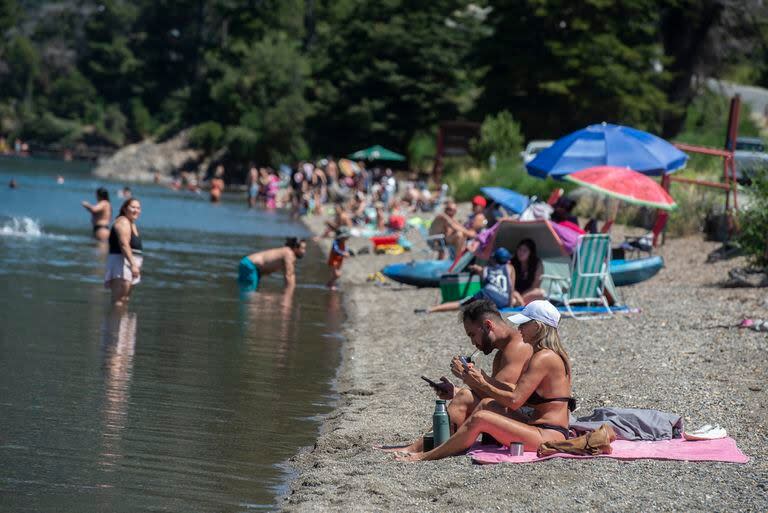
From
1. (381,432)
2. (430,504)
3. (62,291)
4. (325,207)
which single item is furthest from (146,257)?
(325,207)

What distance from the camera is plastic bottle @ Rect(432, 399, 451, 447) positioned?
8.41 metres

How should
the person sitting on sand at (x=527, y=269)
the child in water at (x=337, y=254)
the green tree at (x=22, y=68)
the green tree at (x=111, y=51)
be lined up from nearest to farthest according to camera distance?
the person sitting on sand at (x=527, y=269)
the child in water at (x=337, y=254)
the green tree at (x=111, y=51)
the green tree at (x=22, y=68)

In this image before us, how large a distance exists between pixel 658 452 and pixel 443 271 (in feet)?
37.9

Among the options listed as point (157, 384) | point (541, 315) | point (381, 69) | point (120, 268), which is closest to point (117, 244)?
point (120, 268)

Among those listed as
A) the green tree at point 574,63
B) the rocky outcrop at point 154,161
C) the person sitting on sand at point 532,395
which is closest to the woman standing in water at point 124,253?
the person sitting on sand at point 532,395

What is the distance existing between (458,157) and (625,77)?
6876 mm

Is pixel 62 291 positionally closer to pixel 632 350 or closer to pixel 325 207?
pixel 632 350

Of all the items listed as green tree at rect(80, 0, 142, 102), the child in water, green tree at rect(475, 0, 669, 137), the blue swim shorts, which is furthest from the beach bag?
green tree at rect(80, 0, 142, 102)

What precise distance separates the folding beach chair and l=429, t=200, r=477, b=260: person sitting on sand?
3.59m

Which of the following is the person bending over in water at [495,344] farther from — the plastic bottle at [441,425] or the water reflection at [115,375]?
the water reflection at [115,375]

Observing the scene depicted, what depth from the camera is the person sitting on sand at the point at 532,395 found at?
802 cm

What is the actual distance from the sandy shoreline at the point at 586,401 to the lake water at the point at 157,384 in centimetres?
39

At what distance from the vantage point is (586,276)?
15.7 metres

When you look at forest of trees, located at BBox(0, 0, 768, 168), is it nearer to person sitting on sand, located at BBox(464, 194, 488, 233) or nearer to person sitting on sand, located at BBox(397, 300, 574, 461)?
person sitting on sand, located at BBox(464, 194, 488, 233)
